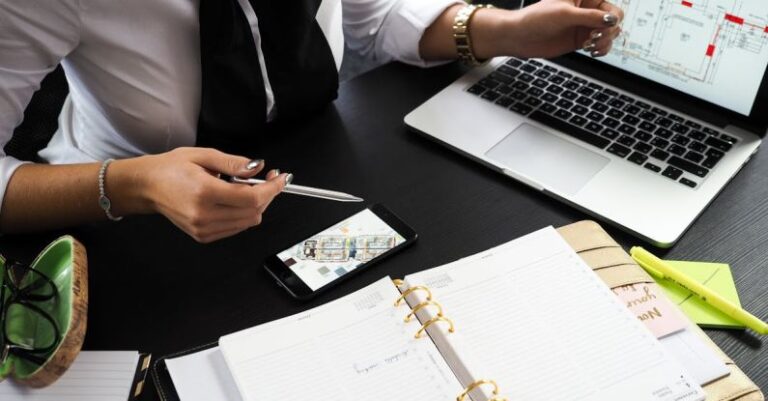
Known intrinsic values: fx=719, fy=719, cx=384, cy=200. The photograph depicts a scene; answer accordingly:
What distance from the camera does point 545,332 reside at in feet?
2.25

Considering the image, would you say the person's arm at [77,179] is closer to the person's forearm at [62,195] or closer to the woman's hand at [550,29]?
the person's forearm at [62,195]

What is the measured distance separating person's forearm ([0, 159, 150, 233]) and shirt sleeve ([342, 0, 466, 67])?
0.48 metres

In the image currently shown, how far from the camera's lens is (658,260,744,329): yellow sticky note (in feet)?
2.37

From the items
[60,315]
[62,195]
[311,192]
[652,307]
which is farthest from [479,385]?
[62,195]

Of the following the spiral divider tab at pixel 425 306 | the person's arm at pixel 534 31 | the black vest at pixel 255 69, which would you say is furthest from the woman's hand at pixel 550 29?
the spiral divider tab at pixel 425 306

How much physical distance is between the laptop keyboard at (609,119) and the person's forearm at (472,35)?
45mm

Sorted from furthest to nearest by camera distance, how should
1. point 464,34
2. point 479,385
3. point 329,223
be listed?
point 464,34 → point 329,223 → point 479,385

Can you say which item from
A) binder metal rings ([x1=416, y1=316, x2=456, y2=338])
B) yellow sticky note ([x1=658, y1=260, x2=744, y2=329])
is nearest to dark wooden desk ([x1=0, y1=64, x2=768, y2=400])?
yellow sticky note ([x1=658, y1=260, x2=744, y2=329])

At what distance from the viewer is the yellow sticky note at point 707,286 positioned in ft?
2.37

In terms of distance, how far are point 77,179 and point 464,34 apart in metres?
0.58

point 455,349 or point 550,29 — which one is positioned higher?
point 550,29

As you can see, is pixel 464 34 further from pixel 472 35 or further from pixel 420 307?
pixel 420 307

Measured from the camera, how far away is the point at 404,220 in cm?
→ 86

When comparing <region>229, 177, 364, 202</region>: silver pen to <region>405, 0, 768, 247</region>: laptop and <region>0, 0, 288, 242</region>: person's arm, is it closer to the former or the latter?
<region>0, 0, 288, 242</region>: person's arm
